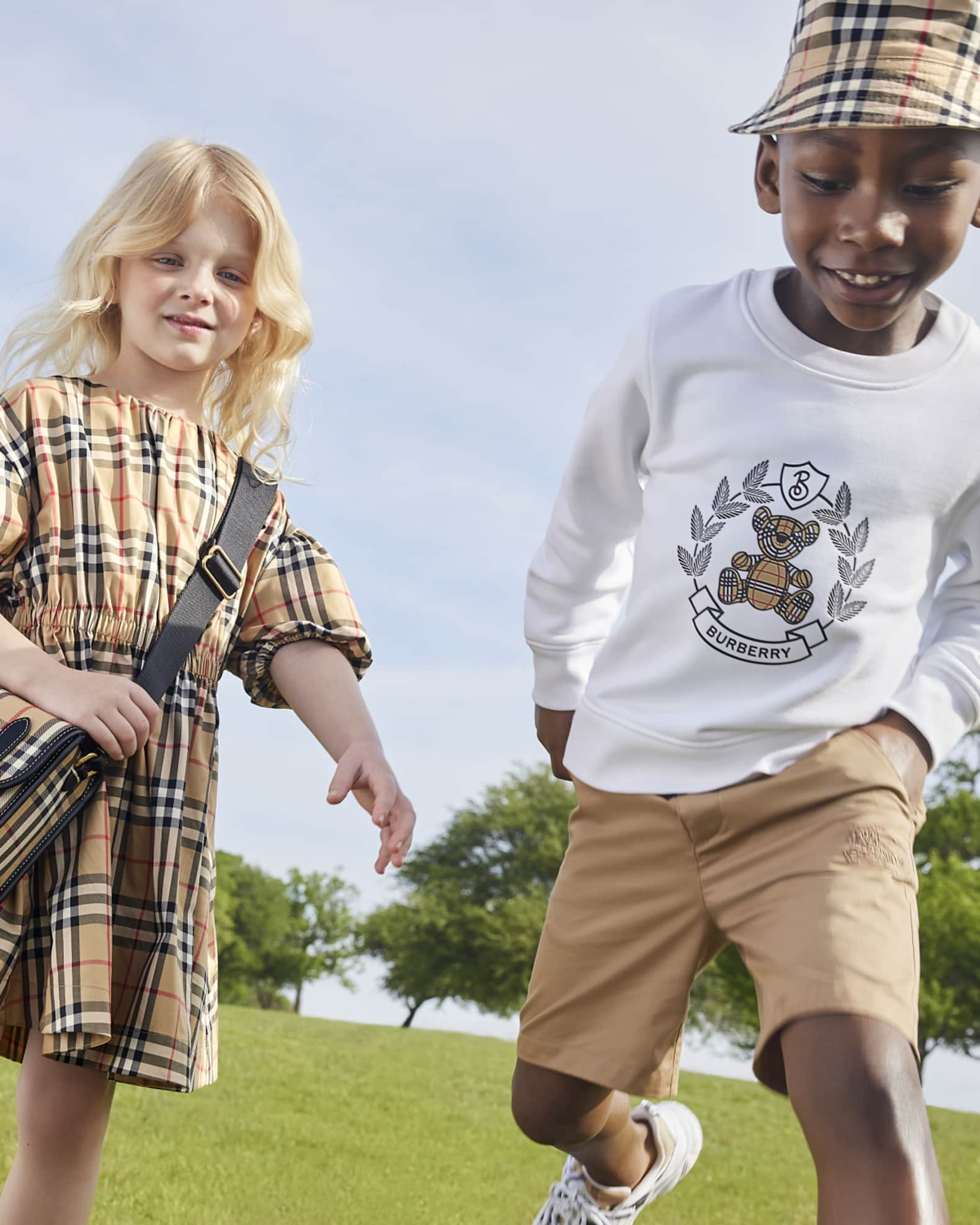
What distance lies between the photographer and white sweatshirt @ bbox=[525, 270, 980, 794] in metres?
2.52

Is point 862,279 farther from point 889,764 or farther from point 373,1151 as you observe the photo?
point 373,1151

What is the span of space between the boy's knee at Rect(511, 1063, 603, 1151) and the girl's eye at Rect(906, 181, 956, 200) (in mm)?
1985

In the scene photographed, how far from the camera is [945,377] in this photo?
103 inches

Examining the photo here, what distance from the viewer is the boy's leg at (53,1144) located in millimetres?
2533

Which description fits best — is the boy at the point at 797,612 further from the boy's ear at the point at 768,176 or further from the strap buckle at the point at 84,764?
the strap buckle at the point at 84,764

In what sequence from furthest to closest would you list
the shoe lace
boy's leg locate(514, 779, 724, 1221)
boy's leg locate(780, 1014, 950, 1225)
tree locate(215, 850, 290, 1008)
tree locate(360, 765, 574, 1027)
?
tree locate(215, 850, 290, 1008) < tree locate(360, 765, 574, 1027) < the shoe lace < boy's leg locate(514, 779, 724, 1221) < boy's leg locate(780, 1014, 950, 1225)

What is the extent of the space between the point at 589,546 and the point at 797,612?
67cm

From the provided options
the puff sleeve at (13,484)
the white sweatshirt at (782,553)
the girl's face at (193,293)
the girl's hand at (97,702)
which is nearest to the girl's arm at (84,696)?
the girl's hand at (97,702)

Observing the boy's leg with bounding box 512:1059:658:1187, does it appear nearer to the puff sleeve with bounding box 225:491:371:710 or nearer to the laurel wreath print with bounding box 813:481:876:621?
the puff sleeve with bounding box 225:491:371:710

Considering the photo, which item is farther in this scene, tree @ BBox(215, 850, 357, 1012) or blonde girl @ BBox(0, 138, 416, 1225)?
tree @ BBox(215, 850, 357, 1012)

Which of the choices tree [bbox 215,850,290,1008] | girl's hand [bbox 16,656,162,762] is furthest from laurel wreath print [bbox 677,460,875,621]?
tree [bbox 215,850,290,1008]

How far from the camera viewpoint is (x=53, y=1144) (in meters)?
2.56

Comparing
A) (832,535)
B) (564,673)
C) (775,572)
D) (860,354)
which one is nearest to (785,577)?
(775,572)

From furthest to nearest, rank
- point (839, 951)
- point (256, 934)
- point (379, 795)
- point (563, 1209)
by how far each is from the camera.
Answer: point (256, 934), point (563, 1209), point (379, 795), point (839, 951)
